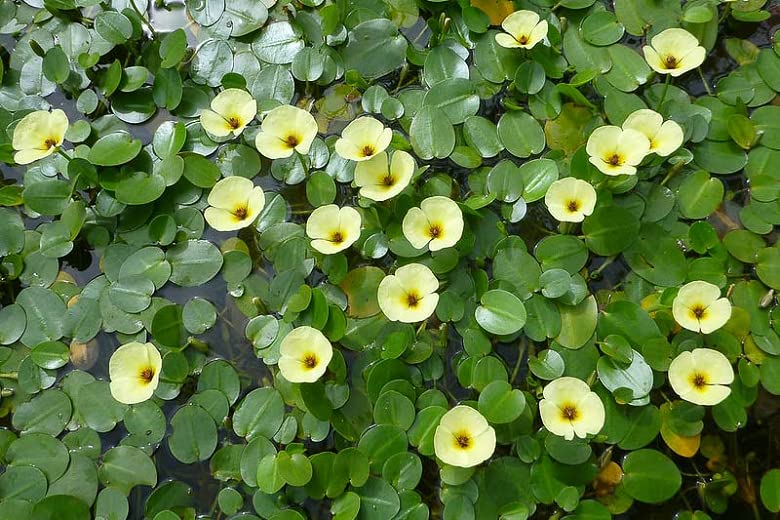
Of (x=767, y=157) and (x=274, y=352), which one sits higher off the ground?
(x=767, y=157)

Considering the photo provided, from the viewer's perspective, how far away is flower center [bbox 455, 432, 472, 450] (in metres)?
1.83

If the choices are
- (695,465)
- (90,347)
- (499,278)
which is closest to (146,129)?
(90,347)

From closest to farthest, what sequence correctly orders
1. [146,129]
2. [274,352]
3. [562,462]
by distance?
[562,462], [274,352], [146,129]

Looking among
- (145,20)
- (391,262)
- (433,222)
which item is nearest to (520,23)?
(433,222)

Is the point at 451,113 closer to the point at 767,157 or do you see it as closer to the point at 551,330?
the point at 551,330

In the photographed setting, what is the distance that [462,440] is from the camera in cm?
184

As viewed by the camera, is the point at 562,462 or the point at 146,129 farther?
the point at 146,129

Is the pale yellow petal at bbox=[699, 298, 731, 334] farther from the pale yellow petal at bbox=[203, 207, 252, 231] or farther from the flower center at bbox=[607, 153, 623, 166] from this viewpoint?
the pale yellow petal at bbox=[203, 207, 252, 231]

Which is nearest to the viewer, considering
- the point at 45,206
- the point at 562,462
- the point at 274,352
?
the point at 562,462

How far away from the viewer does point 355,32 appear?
8.19 feet

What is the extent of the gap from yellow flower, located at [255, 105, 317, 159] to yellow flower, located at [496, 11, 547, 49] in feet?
2.36

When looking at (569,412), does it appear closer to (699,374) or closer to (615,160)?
(699,374)

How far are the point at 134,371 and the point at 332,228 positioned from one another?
0.70 meters

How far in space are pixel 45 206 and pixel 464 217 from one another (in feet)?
4.58
